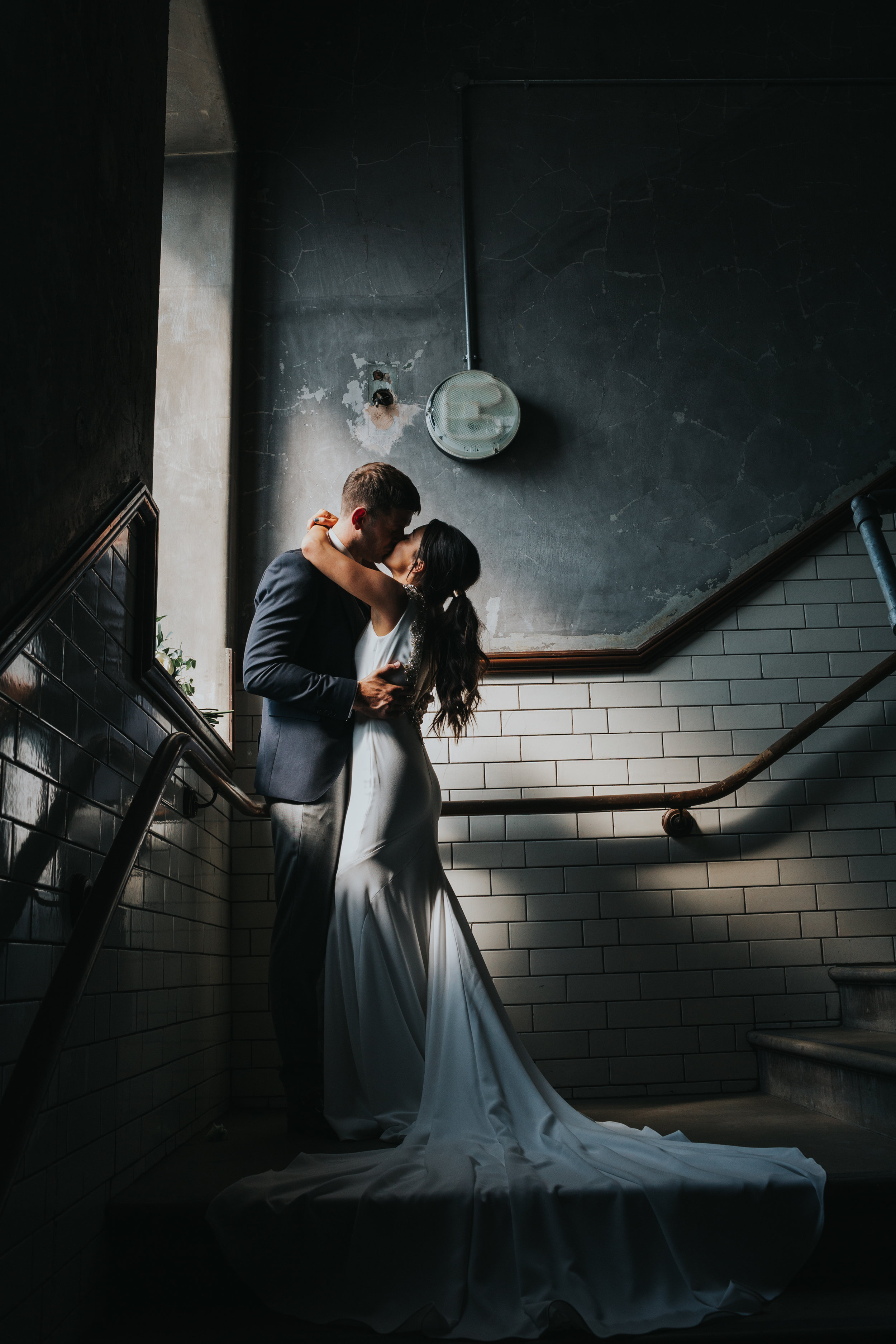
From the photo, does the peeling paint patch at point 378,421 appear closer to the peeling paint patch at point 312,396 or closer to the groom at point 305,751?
the peeling paint patch at point 312,396

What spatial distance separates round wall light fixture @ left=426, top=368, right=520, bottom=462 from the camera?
375 centimetres

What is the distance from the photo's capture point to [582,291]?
3.98 metres

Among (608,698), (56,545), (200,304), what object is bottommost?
(56,545)

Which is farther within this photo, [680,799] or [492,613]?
[492,613]

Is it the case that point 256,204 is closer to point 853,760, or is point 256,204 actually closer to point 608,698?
point 608,698

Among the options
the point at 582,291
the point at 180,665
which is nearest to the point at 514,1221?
the point at 180,665

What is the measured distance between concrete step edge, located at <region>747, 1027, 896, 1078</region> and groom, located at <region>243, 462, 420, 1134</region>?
4.18 ft

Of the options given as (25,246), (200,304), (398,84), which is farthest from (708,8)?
(25,246)

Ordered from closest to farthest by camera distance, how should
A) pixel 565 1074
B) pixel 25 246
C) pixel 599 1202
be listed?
pixel 25 246 < pixel 599 1202 < pixel 565 1074

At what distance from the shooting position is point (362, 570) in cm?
273

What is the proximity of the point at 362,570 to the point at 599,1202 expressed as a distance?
1.62m

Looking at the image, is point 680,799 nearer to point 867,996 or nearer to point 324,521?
point 867,996

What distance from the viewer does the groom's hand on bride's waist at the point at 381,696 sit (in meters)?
2.72

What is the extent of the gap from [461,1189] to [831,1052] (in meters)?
1.23
